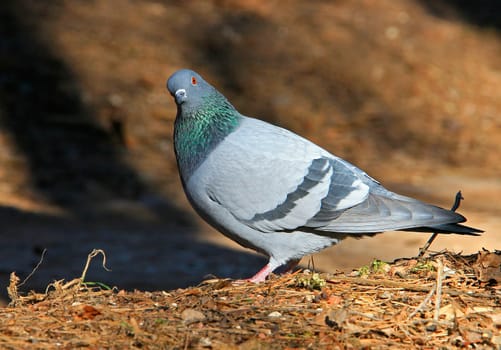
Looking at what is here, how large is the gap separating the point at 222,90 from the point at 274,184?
655 centimetres

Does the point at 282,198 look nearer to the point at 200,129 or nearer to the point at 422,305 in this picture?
the point at 200,129

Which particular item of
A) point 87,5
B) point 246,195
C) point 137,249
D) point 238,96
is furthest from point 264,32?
point 246,195

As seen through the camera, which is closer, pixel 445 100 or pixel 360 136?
pixel 360 136

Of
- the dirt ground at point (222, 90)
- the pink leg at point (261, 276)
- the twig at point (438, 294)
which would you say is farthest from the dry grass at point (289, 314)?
the dirt ground at point (222, 90)

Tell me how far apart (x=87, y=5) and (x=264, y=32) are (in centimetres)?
271

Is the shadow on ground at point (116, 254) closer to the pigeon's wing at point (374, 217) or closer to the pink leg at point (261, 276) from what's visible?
the pink leg at point (261, 276)

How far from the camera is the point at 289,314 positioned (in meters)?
3.75

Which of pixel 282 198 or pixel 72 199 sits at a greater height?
pixel 72 199

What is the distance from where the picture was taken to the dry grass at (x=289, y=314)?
3.50 m

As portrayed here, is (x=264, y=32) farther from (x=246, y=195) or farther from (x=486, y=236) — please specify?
(x=246, y=195)

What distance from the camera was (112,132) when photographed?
10.4 meters

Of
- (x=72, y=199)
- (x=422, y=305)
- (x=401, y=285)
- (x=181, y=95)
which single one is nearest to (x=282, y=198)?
(x=181, y=95)

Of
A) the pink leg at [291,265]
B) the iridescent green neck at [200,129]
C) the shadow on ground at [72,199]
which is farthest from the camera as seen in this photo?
the shadow on ground at [72,199]

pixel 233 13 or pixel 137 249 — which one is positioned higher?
pixel 233 13
